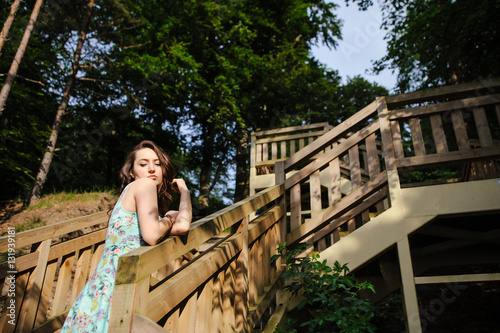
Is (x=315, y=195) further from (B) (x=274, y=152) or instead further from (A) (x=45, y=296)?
(B) (x=274, y=152)

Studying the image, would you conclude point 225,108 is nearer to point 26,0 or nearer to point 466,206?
point 26,0

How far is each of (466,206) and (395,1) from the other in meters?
8.45

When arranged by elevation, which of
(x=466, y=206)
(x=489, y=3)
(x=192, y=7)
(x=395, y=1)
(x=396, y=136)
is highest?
(x=192, y=7)

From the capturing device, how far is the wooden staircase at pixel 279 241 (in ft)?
5.22

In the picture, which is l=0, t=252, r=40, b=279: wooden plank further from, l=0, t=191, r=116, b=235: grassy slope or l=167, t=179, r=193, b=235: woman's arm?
l=0, t=191, r=116, b=235: grassy slope

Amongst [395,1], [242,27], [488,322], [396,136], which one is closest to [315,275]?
[396,136]

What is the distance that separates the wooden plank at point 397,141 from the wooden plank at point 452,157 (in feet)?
0.35

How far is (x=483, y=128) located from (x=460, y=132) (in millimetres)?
244

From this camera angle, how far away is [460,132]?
329cm

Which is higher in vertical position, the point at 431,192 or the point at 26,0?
the point at 26,0

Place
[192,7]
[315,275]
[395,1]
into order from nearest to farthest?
[315,275] < [395,1] < [192,7]

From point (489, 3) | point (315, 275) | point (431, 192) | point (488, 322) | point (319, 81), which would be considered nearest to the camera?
point (315, 275)

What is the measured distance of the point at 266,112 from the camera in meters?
15.2

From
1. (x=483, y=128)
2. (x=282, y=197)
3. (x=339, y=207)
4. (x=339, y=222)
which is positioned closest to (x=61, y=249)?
(x=282, y=197)
